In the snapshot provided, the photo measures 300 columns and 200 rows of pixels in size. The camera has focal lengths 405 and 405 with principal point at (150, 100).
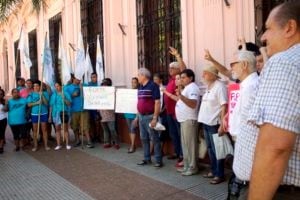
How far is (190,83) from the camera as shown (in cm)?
651

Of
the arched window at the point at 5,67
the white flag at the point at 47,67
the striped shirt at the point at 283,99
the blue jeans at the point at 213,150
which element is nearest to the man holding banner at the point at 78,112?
the white flag at the point at 47,67

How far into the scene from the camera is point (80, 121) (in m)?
9.98

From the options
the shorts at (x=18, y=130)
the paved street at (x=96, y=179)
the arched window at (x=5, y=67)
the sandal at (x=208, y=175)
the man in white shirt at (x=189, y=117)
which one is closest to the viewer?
the paved street at (x=96, y=179)

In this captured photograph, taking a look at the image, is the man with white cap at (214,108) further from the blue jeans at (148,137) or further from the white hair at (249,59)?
the white hair at (249,59)

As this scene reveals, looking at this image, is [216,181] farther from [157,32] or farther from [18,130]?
[18,130]

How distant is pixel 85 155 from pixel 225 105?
4.21 metres

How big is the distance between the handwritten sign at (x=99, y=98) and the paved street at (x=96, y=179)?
1.07m

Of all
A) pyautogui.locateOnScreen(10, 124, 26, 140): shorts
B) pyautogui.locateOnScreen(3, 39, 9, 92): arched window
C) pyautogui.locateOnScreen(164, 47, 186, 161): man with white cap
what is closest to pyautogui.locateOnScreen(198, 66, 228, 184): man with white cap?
pyautogui.locateOnScreen(164, 47, 186, 161): man with white cap

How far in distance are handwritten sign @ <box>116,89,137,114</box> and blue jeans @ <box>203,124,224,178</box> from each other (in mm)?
2819

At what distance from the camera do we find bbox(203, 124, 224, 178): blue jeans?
596 cm

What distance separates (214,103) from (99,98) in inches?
166

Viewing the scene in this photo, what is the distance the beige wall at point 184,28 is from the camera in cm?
676

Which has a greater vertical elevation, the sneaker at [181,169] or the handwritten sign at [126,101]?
the handwritten sign at [126,101]

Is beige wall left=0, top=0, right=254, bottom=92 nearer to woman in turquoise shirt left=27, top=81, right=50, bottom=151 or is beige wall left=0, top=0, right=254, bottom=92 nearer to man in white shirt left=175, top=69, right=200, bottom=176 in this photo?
man in white shirt left=175, top=69, right=200, bottom=176
